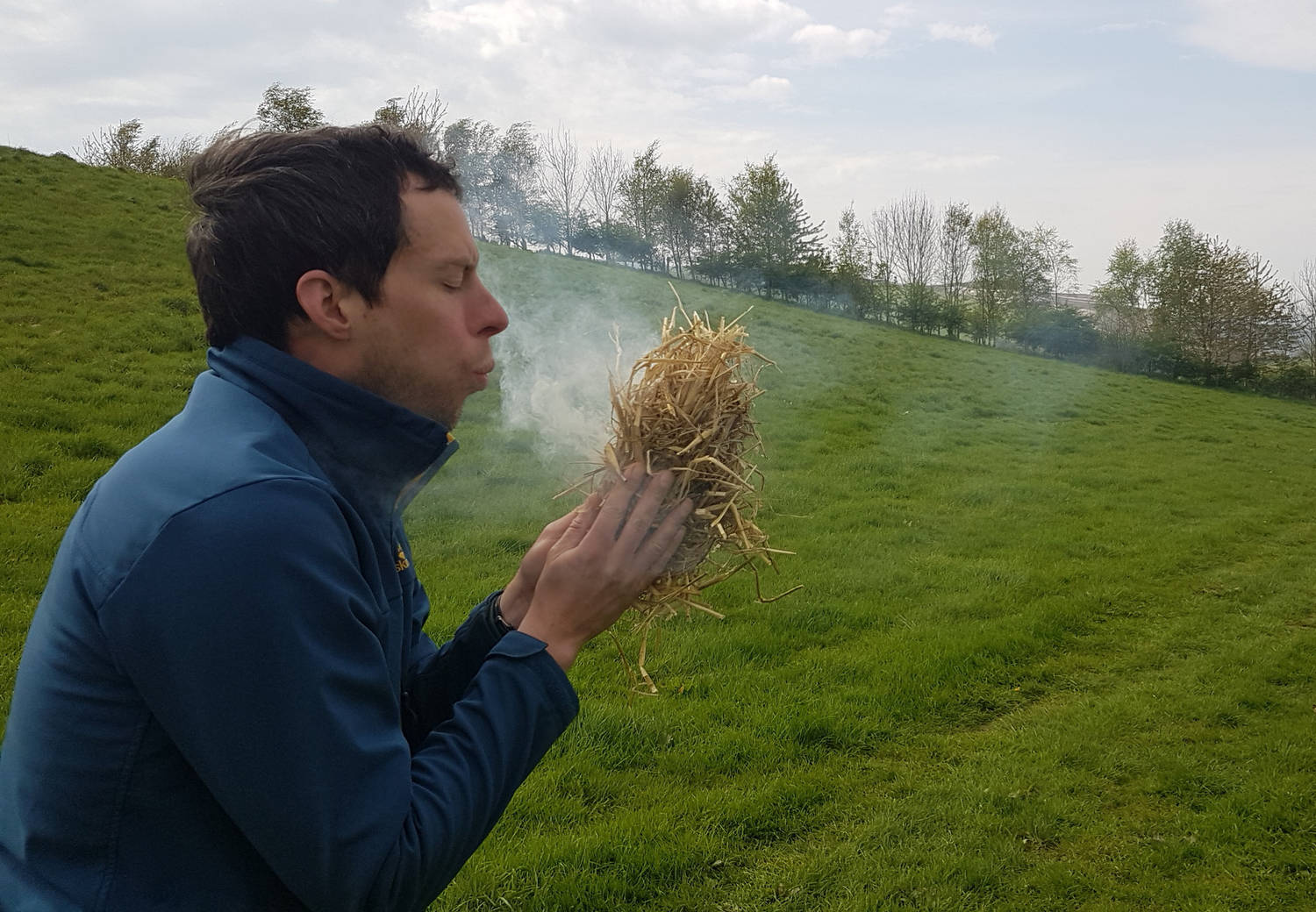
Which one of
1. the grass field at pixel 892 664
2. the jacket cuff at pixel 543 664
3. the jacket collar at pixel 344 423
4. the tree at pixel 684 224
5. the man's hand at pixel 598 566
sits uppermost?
the tree at pixel 684 224

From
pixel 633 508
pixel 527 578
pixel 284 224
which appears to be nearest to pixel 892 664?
pixel 527 578

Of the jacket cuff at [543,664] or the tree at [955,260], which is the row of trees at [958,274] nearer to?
the tree at [955,260]

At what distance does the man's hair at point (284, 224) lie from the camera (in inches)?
60.6

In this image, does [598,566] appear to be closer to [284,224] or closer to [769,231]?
[284,224]

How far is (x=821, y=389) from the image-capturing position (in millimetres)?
16188

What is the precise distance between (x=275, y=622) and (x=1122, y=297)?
45.0 m

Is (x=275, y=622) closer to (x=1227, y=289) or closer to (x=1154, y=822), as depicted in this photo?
(x=1154, y=822)

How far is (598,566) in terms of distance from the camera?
1.80 m

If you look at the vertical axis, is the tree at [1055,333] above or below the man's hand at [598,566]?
above

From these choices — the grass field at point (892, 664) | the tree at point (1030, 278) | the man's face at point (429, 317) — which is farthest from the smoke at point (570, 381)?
the tree at point (1030, 278)

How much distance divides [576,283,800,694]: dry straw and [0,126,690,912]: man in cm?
52

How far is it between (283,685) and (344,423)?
0.52 meters

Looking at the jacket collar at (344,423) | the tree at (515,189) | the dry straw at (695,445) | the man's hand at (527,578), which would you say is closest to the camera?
the jacket collar at (344,423)

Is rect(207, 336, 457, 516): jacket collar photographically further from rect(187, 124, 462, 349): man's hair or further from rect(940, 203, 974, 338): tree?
rect(940, 203, 974, 338): tree
